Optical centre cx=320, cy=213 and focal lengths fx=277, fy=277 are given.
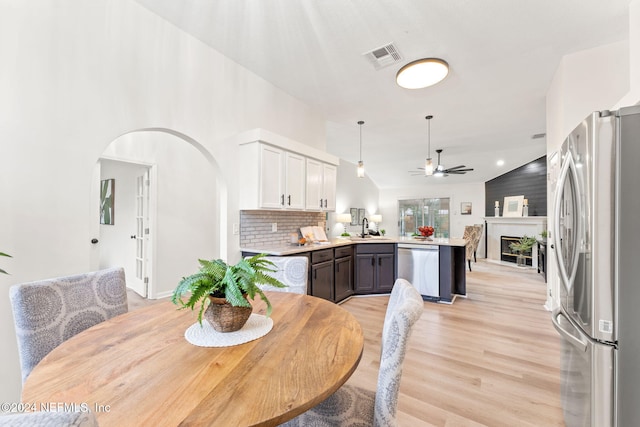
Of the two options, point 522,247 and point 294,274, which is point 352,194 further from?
point 294,274

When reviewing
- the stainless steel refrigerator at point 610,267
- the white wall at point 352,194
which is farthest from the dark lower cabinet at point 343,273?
the stainless steel refrigerator at point 610,267

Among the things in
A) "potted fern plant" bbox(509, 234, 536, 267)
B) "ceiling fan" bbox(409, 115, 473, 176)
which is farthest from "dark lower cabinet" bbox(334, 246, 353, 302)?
"potted fern plant" bbox(509, 234, 536, 267)

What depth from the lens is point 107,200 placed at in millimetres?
5160

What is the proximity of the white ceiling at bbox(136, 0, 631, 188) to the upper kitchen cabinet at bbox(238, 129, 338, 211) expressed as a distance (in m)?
0.85

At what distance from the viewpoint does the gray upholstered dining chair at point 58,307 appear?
1.18 metres

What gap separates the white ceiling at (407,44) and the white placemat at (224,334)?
237cm

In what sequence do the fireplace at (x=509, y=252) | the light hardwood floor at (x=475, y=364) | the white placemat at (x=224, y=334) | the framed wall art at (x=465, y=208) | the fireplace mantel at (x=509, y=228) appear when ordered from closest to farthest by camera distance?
the white placemat at (x=224, y=334) → the light hardwood floor at (x=475, y=364) → the fireplace mantel at (x=509, y=228) → the fireplace at (x=509, y=252) → the framed wall art at (x=465, y=208)

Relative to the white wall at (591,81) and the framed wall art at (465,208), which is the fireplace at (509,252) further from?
the white wall at (591,81)

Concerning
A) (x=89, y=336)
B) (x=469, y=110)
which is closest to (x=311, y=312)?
(x=89, y=336)

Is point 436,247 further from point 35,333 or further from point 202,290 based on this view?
point 35,333

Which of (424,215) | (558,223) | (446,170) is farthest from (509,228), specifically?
(558,223)

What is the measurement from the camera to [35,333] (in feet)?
3.92

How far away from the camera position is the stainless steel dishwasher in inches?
158

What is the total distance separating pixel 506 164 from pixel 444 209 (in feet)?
7.96
